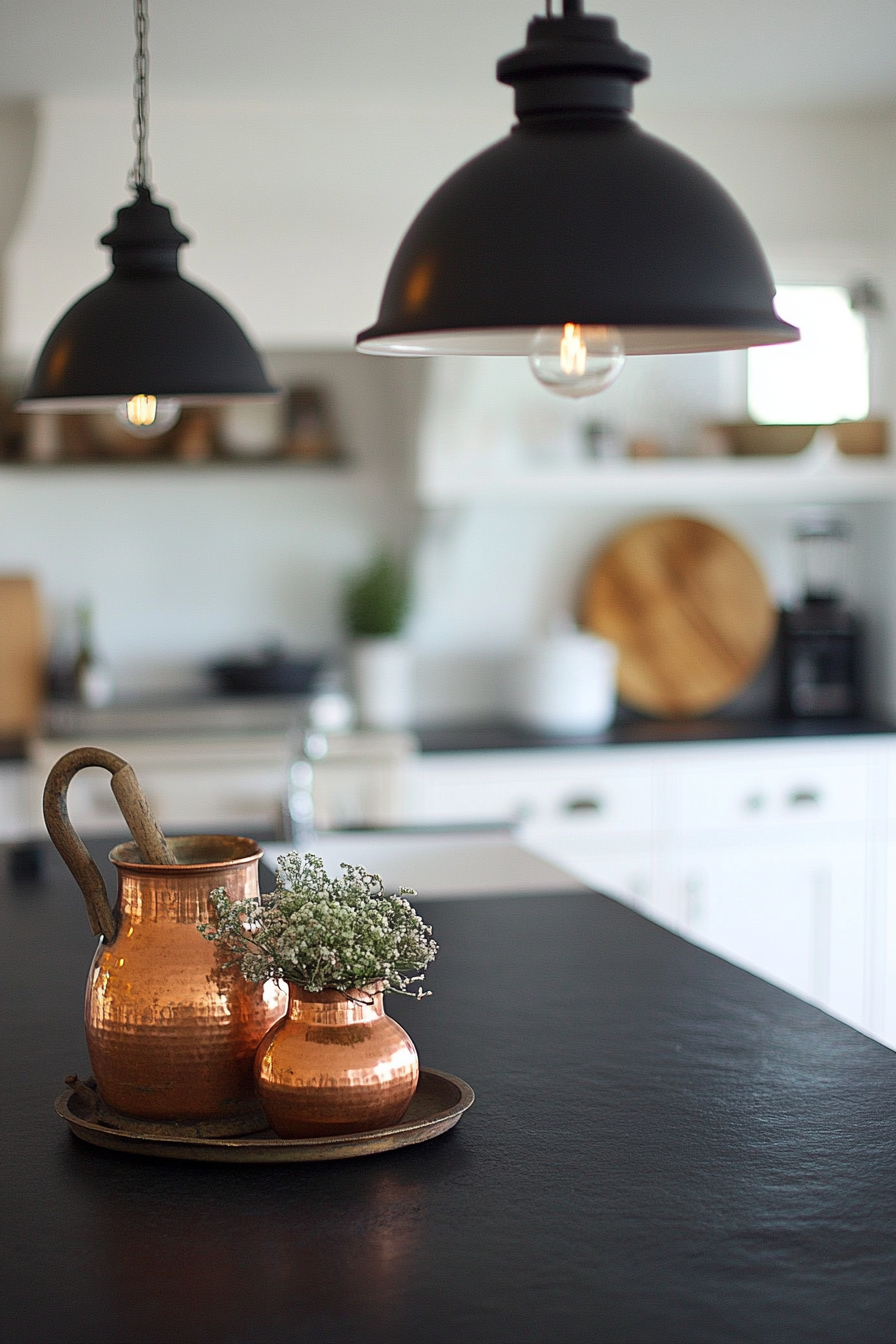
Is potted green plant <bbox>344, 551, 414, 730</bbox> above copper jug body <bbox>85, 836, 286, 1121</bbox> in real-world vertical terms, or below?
above

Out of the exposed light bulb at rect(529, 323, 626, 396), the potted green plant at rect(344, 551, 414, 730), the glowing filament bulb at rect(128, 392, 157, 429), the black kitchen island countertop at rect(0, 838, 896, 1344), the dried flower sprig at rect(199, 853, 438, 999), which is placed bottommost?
the black kitchen island countertop at rect(0, 838, 896, 1344)

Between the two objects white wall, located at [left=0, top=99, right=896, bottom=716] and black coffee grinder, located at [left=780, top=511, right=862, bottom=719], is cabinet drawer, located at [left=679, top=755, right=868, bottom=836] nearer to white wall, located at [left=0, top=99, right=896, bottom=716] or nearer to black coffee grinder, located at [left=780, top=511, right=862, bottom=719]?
black coffee grinder, located at [left=780, top=511, right=862, bottom=719]

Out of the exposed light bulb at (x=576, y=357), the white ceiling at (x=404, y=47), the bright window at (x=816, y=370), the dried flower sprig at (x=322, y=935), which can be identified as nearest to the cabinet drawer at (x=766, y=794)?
the bright window at (x=816, y=370)

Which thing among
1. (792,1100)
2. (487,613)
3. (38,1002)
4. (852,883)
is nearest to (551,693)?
(487,613)

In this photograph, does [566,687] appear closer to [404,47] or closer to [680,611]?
[680,611]

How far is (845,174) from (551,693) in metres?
1.65

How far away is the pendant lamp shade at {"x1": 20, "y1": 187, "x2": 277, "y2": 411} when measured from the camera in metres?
1.79

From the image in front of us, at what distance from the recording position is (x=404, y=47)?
343 cm

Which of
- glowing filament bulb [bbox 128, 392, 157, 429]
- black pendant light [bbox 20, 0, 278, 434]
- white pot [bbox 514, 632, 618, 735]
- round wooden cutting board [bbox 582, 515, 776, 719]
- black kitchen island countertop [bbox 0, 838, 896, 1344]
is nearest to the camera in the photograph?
black kitchen island countertop [bbox 0, 838, 896, 1344]

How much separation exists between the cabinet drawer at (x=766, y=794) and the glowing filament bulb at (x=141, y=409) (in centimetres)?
222

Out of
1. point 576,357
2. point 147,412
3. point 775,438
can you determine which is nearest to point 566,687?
point 775,438

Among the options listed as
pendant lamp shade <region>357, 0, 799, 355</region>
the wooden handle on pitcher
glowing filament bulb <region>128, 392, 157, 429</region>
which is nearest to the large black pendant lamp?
pendant lamp shade <region>357, 0, 799, 355</region>

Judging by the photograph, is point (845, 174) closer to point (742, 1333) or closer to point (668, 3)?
point (668, 3)

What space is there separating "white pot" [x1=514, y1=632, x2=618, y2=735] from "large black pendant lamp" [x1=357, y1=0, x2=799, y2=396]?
292 centimetres
